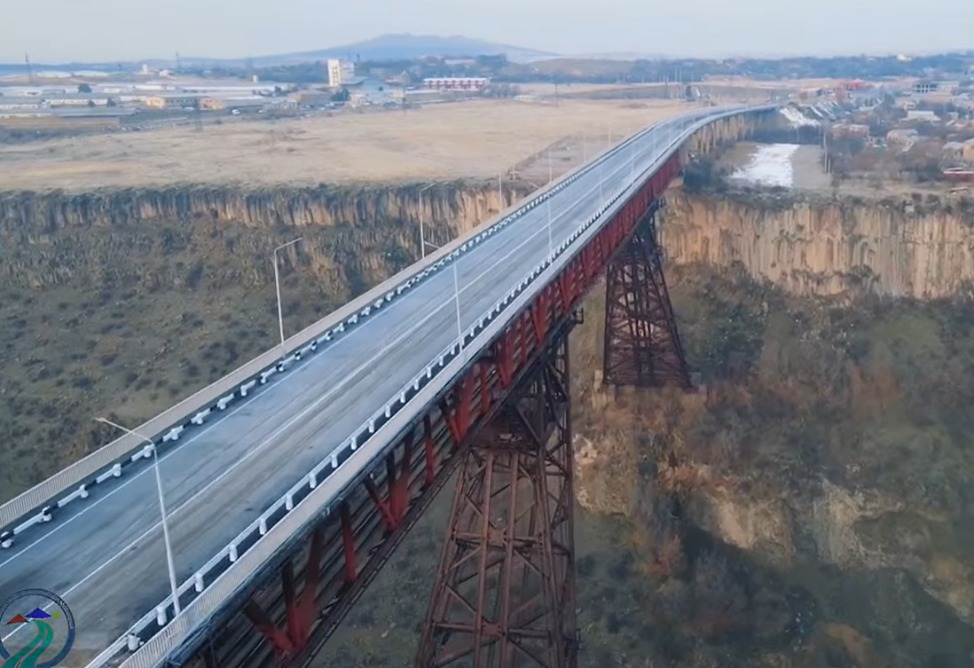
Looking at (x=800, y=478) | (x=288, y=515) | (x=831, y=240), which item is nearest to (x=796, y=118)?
(x=831, y=240)

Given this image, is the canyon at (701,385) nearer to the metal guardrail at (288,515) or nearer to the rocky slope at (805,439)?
the rocky slope at (805,439)

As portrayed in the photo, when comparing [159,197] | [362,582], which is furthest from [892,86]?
[362,582]

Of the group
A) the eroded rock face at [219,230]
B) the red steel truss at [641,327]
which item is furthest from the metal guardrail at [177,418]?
the eroded rock face at [219,230]

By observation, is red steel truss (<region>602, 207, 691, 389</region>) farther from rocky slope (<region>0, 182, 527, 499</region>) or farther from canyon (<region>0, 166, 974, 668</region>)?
rocky slope (<region>0, 182, 527, 499</region>)

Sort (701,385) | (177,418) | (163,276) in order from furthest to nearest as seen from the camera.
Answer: (163,276), (701,385), (177,418)

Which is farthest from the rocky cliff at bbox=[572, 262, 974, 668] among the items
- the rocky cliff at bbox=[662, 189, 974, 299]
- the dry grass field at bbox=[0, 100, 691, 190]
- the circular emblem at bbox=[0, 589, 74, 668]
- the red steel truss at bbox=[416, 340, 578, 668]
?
the dry grass field at bbox=[0, 100, 691, 190]

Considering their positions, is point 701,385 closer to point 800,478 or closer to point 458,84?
point 800,478
